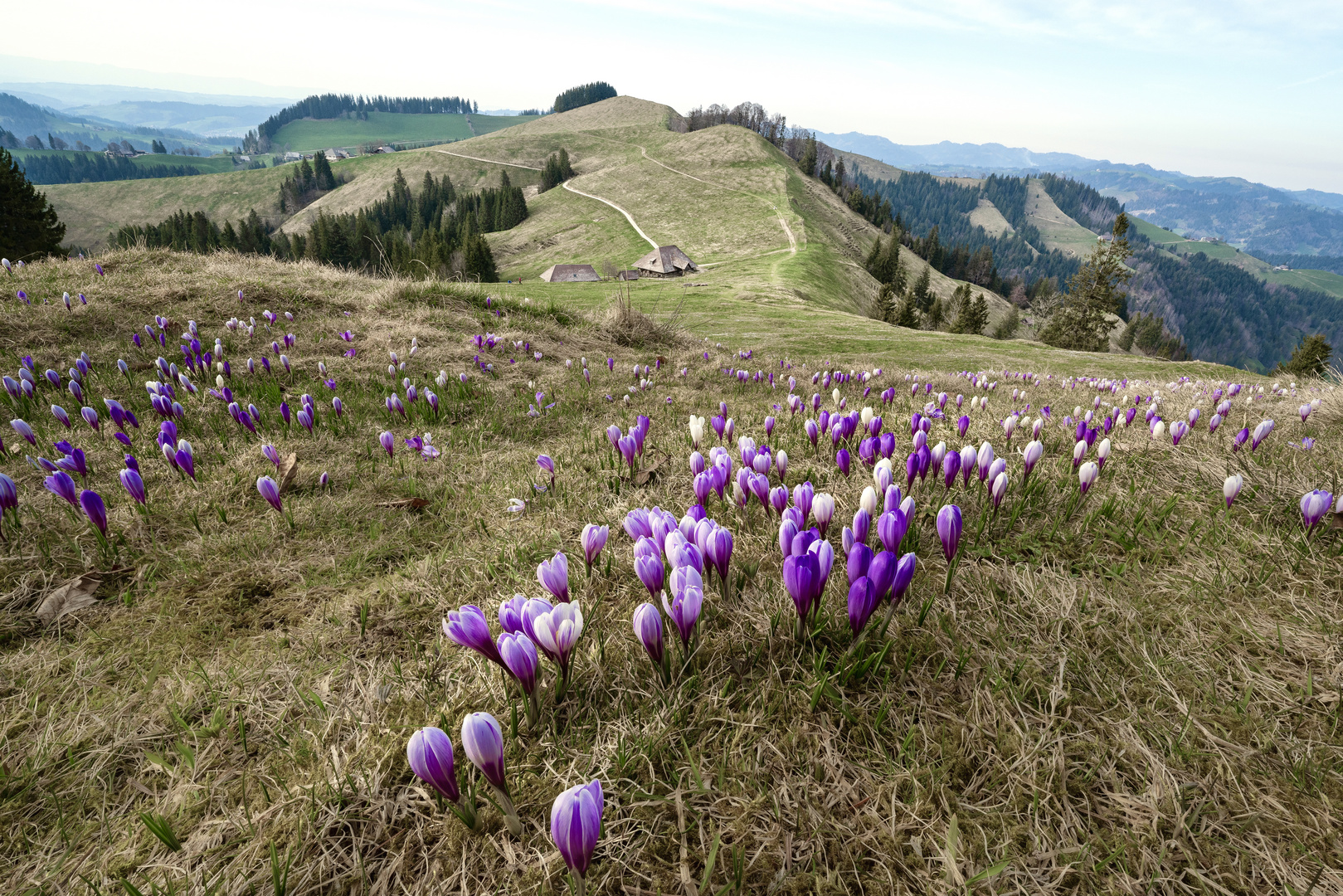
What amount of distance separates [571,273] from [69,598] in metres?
75.9

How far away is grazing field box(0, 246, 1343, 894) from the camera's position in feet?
5.07

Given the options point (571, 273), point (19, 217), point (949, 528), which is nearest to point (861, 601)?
point (949, 528)

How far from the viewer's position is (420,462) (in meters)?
4.75

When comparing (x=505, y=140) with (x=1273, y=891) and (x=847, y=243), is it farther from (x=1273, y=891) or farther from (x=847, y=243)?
(x=1273, y=891)

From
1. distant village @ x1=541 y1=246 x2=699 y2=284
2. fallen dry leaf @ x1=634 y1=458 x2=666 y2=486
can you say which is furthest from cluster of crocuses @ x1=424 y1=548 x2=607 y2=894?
distant village @ x1=541 y1=246 x2=699 y2=284

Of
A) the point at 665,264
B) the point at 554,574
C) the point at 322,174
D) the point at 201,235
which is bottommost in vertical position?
the point at 665,264

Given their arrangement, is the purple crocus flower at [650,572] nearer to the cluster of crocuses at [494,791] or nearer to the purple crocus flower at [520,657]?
the purple crocus flower at [520,657]

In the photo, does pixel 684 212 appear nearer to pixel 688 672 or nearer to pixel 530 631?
pixel 688 672

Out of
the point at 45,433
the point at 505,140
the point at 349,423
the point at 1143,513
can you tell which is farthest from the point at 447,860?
the point at 505,140

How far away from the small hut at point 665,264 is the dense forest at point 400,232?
2111 cm

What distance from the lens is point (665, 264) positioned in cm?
7050

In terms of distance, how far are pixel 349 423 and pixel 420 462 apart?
1.33m

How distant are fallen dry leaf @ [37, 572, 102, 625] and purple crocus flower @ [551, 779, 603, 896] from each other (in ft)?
9.83

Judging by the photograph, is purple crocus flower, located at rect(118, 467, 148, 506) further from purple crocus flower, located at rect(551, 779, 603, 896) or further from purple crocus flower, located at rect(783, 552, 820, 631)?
purple crocus flower, located at rect(783, 552, 820, 631)
